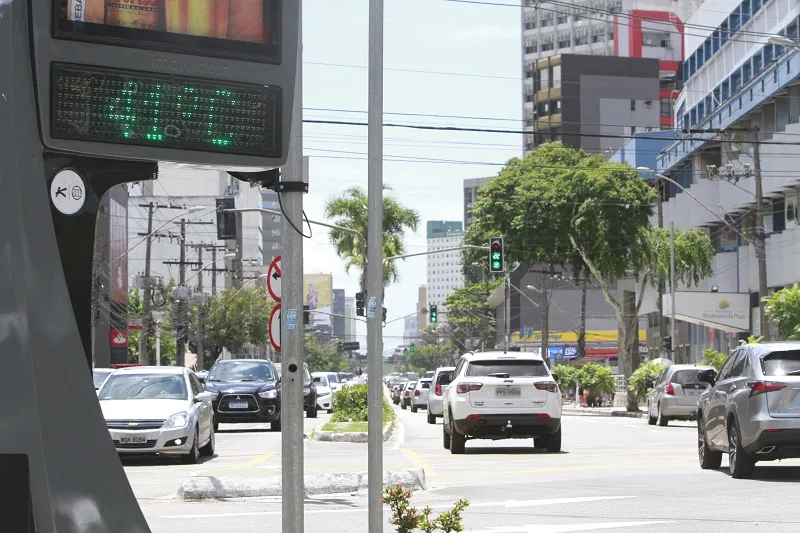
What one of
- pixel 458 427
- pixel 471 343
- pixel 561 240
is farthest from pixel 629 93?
pixel 458 427

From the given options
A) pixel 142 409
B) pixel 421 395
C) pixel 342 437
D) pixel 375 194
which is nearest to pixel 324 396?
pixel 421 395

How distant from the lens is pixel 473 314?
13800 cm

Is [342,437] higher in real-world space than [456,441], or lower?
lower

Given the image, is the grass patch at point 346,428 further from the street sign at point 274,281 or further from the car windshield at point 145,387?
the street sign at point 274,281

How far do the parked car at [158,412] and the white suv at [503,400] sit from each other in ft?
13.5

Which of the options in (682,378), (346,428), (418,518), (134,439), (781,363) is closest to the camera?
(418,518)

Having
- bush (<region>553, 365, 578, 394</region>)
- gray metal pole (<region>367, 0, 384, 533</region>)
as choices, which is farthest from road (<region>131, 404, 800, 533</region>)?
bush (<region>553, 365, 578, 394</region>)

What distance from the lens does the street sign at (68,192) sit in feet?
16.0

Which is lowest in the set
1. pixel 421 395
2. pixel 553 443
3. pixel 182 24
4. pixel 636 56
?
pixel 421 395

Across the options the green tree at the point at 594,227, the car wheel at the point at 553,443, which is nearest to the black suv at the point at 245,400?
the car wheel at the point at 553,443

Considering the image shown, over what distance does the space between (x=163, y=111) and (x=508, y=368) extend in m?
16.9

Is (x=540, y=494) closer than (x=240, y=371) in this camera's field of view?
Yes

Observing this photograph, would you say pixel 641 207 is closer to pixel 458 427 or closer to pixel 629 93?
pixel 458 427

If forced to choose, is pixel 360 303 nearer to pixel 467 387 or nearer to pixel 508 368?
pixel 508 368
